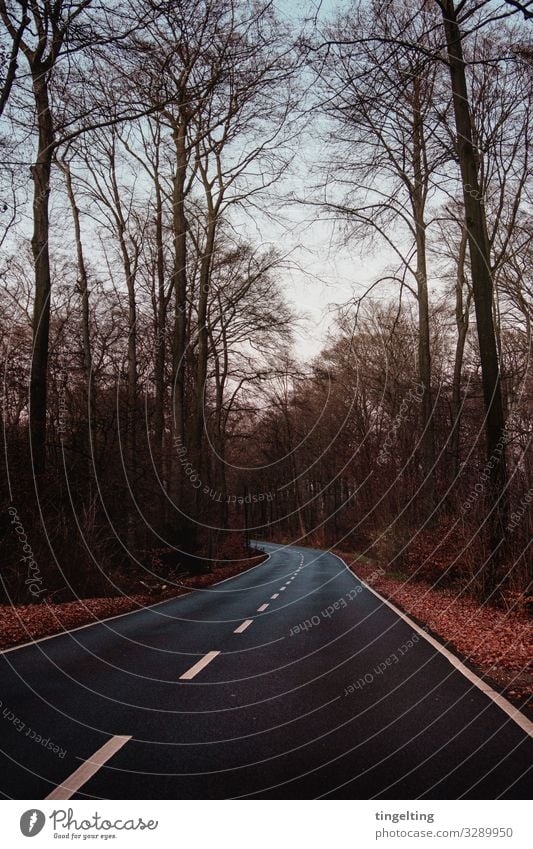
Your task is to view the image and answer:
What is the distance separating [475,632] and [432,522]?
24.7 feet

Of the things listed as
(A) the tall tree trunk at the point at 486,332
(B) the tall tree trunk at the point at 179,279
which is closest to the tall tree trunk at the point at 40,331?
(B) the tall tree trunk at the point at 179,279

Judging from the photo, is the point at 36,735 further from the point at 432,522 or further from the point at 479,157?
the point at 479,157

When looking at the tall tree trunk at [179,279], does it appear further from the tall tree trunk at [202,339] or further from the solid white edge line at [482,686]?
the solid white edge line at [482,686]

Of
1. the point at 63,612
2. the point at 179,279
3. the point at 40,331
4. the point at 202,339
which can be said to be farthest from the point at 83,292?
the point at 63,612

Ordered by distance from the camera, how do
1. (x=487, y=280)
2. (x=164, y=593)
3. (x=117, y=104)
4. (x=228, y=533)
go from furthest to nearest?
(x=228, y=533)
(x=164, y=593)
(x=487, y=280)
(x=117, y=104)

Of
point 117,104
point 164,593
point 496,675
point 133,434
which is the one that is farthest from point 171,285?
point 496,675

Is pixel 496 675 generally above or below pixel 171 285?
below

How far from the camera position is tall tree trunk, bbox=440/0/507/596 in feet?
36.4

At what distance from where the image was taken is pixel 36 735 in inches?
190

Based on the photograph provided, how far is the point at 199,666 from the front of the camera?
25.5 ft

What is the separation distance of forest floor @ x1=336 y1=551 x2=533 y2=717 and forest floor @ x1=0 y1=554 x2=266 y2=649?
629 cm

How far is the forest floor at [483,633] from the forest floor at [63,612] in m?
6.29

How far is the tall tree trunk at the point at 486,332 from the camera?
36.4 feet

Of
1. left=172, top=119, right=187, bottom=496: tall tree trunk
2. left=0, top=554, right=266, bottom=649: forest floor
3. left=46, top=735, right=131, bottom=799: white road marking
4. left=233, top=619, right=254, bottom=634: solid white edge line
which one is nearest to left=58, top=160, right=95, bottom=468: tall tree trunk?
left=172, top=119, right=187, bottom=496: tall tree trunk
